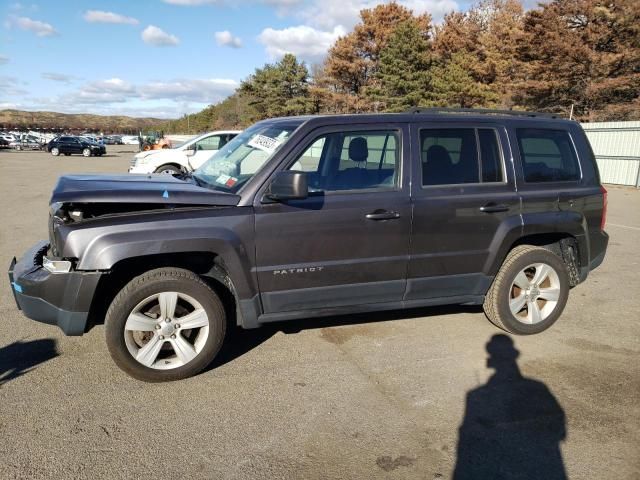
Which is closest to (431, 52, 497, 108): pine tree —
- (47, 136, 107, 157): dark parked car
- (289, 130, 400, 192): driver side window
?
(47, 136, 107, 157): dark parked car

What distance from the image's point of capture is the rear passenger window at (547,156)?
447 cm

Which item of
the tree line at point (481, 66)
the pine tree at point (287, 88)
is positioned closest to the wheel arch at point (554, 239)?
the tree line at point (481, 66)

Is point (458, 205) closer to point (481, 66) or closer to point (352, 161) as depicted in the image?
point (352, 161)

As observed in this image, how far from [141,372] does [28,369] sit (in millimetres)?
930

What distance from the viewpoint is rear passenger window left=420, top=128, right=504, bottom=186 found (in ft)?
13.5

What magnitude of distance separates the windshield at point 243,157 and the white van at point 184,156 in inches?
388

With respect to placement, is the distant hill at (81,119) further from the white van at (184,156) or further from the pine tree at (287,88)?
the white van at (184,156)

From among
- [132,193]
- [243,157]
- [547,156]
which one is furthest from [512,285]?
[132,193]

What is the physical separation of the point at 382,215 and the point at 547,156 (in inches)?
72.4

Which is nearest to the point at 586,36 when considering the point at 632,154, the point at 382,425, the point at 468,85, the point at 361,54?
the point at 468,85

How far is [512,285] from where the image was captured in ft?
15.0

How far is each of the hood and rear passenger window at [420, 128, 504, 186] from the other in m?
1.59

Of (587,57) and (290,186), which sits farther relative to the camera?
(587,57)

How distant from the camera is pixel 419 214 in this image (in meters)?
3.99
